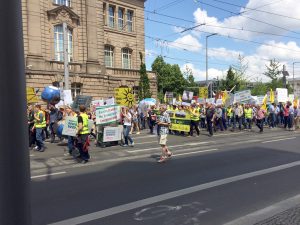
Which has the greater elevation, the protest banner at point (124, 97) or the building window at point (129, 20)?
the building window at point (129, 20)

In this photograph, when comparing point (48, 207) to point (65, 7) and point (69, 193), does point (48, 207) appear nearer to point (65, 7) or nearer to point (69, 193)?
point (69, 193)

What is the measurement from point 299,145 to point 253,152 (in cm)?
305

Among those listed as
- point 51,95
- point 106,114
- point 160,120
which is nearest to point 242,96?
point 106,114

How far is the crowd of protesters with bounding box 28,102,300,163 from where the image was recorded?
1180 centimetres

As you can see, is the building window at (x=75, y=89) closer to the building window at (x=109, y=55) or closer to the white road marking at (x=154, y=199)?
the building window at (x=109, y=55)

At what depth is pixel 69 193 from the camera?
7.57m

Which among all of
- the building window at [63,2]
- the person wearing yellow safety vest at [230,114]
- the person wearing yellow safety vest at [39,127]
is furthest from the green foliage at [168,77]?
the person wearing yellow safety vest at [39,127]

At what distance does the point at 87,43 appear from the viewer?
36.1 meters

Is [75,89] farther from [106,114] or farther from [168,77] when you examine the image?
[168,77]

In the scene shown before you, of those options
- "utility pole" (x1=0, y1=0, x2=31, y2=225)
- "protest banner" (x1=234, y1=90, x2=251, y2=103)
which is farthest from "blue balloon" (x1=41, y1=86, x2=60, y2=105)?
"utility pole" (x1=0, y1=0, x2=31, y2=225)

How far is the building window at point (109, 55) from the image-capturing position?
39.7m

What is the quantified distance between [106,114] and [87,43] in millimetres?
21583

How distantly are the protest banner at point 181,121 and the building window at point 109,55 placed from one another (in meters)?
20.0

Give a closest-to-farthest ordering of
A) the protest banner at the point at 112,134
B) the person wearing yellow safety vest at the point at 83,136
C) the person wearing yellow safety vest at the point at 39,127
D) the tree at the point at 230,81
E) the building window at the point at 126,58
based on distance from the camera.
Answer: the person wearing yellow safety vest at the point at 83,136 < the person wearing yellow safety vest at the point at 39,127 < the protest banner at the point at 112,134 < the building window at the point at 126,58 < the tree at the point at 230,81
